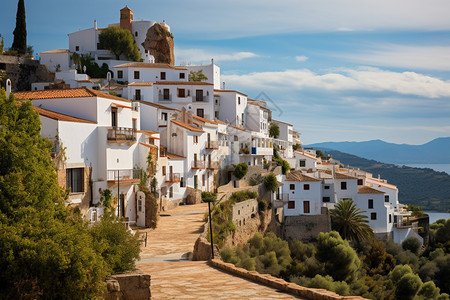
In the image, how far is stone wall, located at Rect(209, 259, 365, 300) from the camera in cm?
1185

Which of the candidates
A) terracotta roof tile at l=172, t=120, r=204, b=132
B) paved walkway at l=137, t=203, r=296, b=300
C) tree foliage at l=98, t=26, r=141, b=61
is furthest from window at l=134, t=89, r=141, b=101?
paved walkway at l=137, t=203, r=296, b=300

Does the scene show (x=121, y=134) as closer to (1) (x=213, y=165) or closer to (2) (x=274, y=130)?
(1) (x=213, y=165)

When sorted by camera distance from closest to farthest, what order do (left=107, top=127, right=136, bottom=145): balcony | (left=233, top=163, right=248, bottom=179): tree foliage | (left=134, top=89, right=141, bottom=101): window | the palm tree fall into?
1. (left=107, top=127, right=136, bottom=145): balcony
2. (left=233, top=163, right=248, bottom=179): tree foliage
3. the palm tree
4. (left=134, top=89, right=141, bottom=101): window

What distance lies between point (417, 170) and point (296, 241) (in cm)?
11919

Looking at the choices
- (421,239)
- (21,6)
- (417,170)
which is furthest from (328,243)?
(417,170)

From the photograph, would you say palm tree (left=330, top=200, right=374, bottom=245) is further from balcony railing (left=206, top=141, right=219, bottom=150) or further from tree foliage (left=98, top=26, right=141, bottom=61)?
tree foliage (left=98, top=26, right=141, bottom=61)

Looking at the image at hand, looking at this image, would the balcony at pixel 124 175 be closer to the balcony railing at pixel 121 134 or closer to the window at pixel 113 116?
the balcony railing at pixel 121 134

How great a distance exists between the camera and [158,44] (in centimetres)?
7306

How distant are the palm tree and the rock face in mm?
33877

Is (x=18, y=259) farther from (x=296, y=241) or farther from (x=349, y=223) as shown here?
(x=349, y=223)

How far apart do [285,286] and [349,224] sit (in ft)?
119

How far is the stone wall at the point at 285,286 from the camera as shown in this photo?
11.8 meters

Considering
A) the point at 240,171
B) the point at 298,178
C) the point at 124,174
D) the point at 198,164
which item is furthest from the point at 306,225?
the point at 124,174

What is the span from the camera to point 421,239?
56062mm
